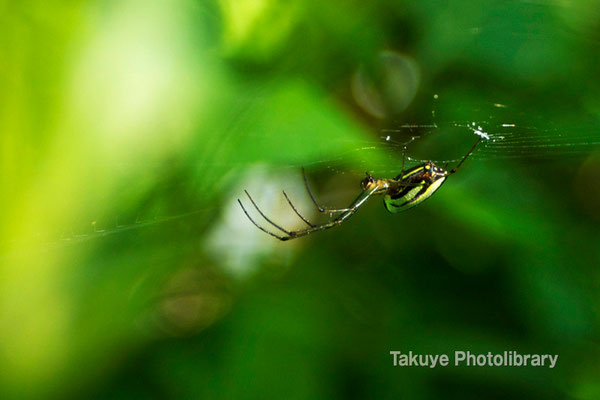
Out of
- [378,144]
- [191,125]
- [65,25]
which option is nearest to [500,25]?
Result: [378,144]

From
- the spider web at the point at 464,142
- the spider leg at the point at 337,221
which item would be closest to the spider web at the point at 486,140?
the spider web at the point at 464,142

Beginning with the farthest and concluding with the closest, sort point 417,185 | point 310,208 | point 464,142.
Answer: point 310,208
point 464,142
point 417,185

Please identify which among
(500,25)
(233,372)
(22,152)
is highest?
(22,152)

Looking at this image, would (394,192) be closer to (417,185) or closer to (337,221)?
(417,185)

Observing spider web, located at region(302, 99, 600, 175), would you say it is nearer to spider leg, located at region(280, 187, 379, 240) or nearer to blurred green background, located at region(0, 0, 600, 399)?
blurred green background, located at region(0, 0, 600, 399)

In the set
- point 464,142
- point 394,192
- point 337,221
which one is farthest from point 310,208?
point 464,142

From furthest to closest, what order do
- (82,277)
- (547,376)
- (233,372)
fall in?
1. (547,376)
2. (233,372)
3. (82,277)

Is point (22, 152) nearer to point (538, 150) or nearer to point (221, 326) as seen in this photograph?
point (221, 326)
